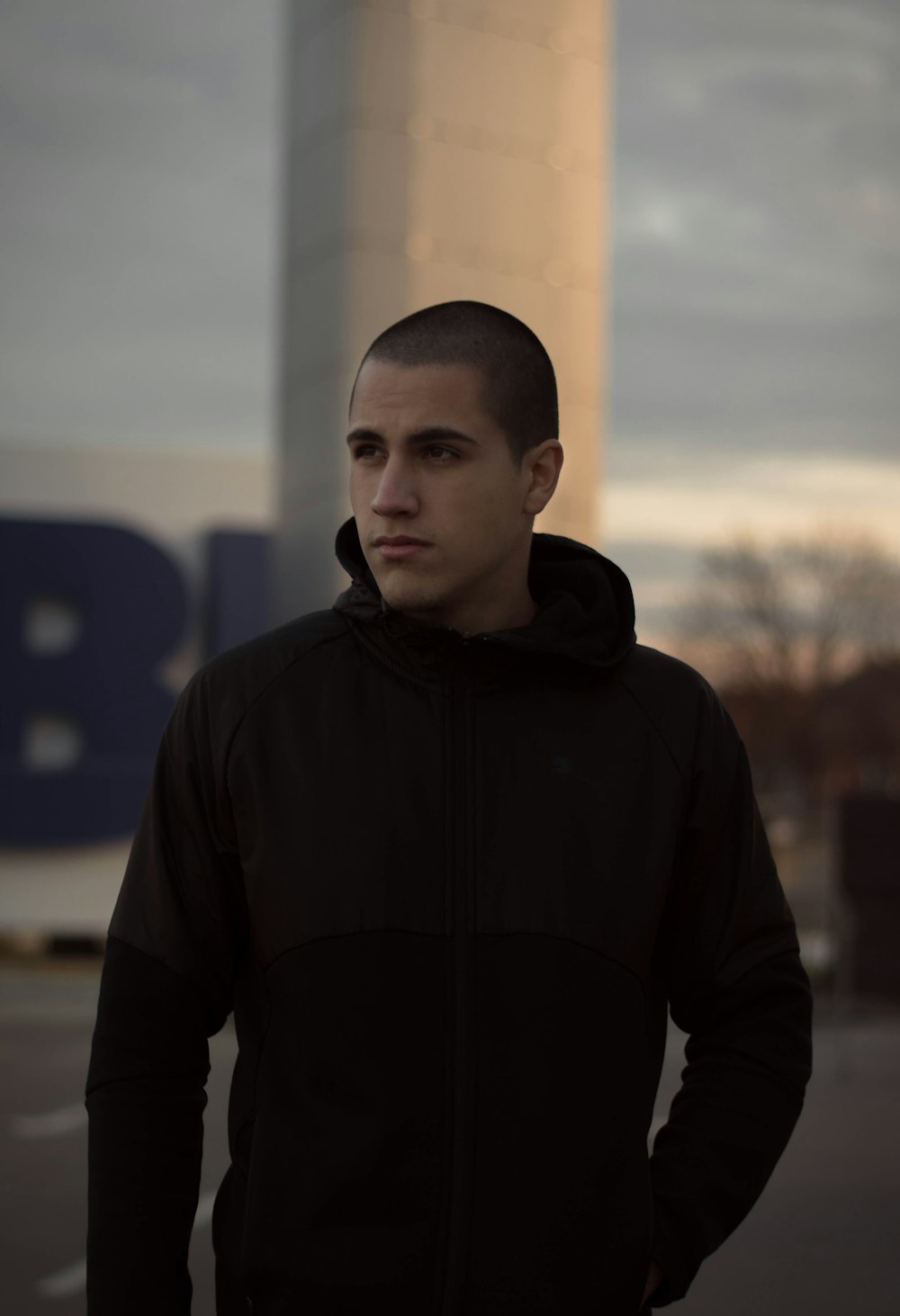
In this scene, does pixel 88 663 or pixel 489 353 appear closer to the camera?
pixel 489 353

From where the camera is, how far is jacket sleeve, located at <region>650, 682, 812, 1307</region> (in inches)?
82.2

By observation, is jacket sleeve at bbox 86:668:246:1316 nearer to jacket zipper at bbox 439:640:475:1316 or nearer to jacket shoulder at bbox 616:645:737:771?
jacket zipper at bbox 439:640:475:1316

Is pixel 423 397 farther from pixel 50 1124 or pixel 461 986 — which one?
pixel 50 1124

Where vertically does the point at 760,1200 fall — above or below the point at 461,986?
below

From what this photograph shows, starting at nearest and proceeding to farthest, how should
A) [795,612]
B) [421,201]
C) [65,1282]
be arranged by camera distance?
[65,1282], [421,201], [795,612]

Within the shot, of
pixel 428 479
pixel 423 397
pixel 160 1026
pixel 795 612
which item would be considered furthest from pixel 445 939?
pixel 795 612

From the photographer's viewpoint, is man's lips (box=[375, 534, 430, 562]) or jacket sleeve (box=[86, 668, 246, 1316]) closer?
jacket sleeve (box=[86, 668, 246, 1316])

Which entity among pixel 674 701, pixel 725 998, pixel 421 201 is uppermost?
pixel 421 201

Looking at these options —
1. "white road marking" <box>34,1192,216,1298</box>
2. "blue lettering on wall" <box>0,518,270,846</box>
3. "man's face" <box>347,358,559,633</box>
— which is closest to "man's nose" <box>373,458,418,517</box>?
"man's face" <box>347,358,559,633</box>

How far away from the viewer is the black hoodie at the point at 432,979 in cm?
185

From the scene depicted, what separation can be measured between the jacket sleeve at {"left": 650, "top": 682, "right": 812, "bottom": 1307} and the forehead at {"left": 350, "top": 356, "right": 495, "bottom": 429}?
497 mm

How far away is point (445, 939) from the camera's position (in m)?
1.90

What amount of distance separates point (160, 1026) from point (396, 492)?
711 millimetres

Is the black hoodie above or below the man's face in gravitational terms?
below
